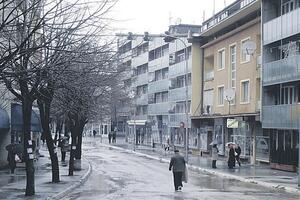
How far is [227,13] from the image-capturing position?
4712 cm

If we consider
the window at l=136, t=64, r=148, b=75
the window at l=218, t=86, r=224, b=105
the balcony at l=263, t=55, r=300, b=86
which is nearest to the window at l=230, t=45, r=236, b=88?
the window at l=218, t=86, r=224, b=105

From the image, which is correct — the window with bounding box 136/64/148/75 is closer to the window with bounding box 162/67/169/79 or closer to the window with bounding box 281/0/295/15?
the window with bounding box 162/67/169/79

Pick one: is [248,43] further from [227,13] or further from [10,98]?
[10,98]

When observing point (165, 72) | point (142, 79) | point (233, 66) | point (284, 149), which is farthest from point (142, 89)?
point (284, 149)

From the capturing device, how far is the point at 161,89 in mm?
75938

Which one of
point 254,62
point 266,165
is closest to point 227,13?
point 254,62

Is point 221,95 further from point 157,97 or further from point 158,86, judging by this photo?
point 157,97

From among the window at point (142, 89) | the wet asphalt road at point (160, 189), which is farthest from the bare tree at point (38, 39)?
the window at point (142, 89)

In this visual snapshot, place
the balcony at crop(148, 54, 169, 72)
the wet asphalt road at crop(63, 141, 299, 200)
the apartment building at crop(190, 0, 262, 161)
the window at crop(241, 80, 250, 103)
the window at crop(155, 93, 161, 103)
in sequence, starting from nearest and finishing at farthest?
the wet asphalt road at crop(63, 141, 299, 200), the apartment building at crop(190, 0, 262, 161), the window at crop(241, 80, 250, 103), the balcony at crop(148, 54, 169, 72), the window at crop(155, 93, 161, 103)

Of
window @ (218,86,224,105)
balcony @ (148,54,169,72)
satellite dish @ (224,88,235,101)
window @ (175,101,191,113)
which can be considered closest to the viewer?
satellite dish @ (224,88,235,101)

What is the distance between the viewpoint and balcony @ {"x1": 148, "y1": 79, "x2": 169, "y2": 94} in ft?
241

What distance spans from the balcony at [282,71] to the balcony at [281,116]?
5.22ft

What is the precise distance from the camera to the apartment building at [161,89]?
207 feet

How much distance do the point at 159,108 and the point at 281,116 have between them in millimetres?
42169
